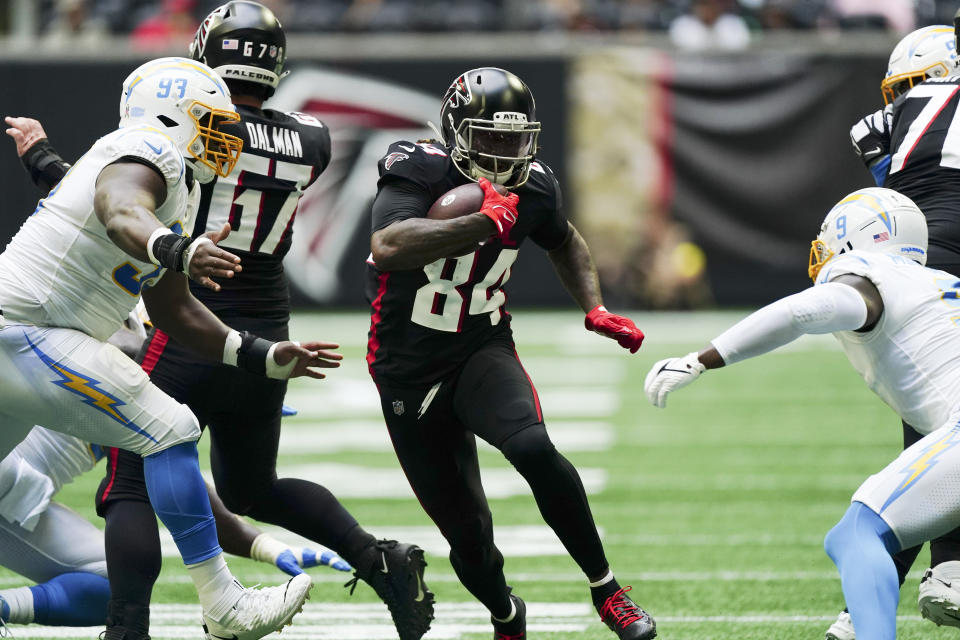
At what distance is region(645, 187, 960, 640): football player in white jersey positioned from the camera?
129 inches

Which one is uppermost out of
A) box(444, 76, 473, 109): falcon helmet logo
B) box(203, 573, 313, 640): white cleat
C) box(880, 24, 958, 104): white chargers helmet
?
box(880, 24, 958, 104): white chargers helmet

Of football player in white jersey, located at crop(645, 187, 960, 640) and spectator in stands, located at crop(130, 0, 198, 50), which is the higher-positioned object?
football player in white jersey, located at crop(645, 187, 960, 640)

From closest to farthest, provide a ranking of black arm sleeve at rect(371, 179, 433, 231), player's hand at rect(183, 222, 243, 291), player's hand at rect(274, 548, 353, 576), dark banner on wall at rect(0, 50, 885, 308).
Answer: player's hand at rect(183, 222, 243, 291) < black arm sleeve at rect(371, 179, 433, 231) < player's hand at rect(274, 548, 353, 576) < dark banner on wall at rect(0, 50, 885, 308)

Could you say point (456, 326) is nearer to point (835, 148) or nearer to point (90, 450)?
point (90, 450)

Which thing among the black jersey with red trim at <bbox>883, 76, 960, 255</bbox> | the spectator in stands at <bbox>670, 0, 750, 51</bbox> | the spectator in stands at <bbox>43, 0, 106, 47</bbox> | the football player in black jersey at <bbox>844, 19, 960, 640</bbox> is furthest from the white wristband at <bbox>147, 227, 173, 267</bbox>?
the spectator in stands at <bbox>43, 0, 106, 47</bbox>

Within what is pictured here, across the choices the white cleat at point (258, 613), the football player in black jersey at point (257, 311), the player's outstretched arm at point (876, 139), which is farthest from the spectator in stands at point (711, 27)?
the white cleat at point (258, 613)

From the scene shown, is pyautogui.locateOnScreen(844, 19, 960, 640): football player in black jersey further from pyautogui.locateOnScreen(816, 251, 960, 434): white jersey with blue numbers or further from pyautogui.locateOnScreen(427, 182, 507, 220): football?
pyautogui.locateOnScreen(427, 182, 507, 220): football

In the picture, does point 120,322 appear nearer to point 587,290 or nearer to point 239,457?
point 239,457

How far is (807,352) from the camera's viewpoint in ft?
38.5

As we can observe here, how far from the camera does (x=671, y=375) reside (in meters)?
3.58

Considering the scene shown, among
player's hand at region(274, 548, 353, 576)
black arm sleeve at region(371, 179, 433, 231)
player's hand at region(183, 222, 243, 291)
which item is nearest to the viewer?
player's hand at region(183, 222, 243, 291)

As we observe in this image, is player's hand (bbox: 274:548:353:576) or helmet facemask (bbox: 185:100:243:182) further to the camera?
player's hand (bbox: 274:548:353:576)

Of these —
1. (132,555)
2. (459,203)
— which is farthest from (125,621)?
(459,203)

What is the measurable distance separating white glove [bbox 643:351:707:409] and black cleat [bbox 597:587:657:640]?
62 centimetres
